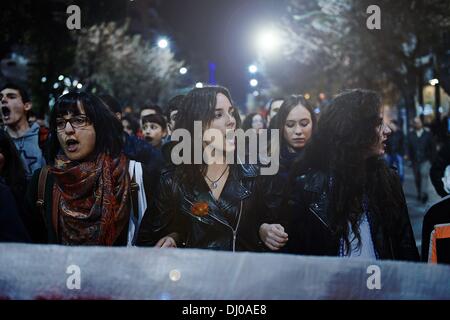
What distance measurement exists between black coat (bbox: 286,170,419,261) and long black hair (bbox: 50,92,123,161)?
111 centimetres

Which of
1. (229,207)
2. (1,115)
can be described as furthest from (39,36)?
Answer: (229,207)

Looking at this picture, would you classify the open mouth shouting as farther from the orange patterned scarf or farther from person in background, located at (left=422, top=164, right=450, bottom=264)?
person in background, located at (left=422, top=164, right=450, bottom=264)

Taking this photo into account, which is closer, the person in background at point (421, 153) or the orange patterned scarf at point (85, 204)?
the orange patterned scarf at point (85, 204)

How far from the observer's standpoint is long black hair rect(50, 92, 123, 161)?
3.78 m

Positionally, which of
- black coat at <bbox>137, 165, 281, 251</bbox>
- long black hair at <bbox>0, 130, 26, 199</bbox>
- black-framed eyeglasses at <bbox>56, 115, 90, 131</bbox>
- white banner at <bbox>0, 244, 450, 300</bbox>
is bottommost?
white banner at <bbox>0, 244, 450, 300</bbox>

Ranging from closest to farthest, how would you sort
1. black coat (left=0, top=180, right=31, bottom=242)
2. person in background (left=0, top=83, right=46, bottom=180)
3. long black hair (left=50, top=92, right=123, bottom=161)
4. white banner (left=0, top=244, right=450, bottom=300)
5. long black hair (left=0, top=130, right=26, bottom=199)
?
1. black coat (left=0, top=180, right=31, bottom=242)
2. white banner (left=0, top=244, right=450, bottom=300)
3. long black hair (left=50, top=92, right=123, bottom=161)
4. long black hair (left=0, top=130, right=26, bottom=199)
5. person in background (left=0, top=83, right=46, bottom=180)

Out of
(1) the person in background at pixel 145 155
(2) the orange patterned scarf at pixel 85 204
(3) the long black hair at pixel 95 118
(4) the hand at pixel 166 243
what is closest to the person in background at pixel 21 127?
(1) the person in background at pixel 145 155

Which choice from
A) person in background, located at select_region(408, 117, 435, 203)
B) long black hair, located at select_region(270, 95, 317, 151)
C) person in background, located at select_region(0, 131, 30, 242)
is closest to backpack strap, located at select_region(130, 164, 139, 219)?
person in background, located at select_region(0, 131, 30, 242)

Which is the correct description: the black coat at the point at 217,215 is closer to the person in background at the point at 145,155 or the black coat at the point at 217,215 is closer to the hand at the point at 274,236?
the hand at the point at 274,236

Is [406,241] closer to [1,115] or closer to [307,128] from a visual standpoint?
[307,128]

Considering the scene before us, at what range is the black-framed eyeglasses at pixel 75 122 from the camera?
12.4ft

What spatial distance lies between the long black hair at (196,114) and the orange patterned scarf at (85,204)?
443 millimetres

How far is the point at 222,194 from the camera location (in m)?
3.72

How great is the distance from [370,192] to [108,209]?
1507 millimetres
